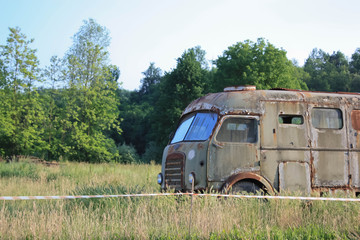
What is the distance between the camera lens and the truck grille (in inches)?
416

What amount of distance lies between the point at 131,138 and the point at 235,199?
207ft

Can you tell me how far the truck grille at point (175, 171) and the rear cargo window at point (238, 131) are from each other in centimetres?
105

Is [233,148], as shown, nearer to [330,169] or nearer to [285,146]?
[285,146]

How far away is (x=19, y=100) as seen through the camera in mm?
31484

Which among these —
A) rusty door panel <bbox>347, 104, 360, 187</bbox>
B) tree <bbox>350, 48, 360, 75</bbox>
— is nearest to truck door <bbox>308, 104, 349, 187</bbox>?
rusty door panel <bbox>347, 104, 360, 187</bbox>

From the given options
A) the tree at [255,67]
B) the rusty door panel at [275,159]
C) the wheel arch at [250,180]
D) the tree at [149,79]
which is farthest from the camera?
the tree at [149,79]

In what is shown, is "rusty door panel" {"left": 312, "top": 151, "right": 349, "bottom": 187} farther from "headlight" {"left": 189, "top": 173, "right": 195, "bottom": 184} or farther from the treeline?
the treeline

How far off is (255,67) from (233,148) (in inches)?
Result: 1460

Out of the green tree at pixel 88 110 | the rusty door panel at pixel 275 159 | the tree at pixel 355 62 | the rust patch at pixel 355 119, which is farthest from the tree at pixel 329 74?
the rusty door panel at pixel 275 159

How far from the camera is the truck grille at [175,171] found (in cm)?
1057

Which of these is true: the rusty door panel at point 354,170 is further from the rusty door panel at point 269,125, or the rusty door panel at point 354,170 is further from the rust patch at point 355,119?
the rusty door panel at point 269,125

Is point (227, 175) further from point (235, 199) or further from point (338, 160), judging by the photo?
point (338, 160)

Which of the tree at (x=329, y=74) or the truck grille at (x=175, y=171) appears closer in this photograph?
the truck grille at (x=175, y=171)

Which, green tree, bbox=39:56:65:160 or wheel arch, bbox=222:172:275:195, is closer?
wheel arch, bbox=222:172:275:195
